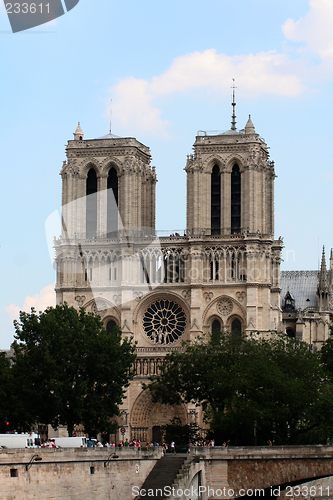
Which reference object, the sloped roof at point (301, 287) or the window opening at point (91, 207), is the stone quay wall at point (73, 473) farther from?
the sloped roof at point (301, 287)

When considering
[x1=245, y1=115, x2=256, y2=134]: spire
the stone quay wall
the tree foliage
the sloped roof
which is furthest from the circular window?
the stone quay wall

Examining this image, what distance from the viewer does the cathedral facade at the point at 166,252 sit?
8894cm

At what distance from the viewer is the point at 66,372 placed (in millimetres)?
68688

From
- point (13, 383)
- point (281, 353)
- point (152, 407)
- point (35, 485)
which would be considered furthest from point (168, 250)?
point (35, 485)

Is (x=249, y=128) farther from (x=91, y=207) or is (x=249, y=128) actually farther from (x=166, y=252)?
(x=91, y=207)

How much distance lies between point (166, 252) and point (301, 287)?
87.9ft

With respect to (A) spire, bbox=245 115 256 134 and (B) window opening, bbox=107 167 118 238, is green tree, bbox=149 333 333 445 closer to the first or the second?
(B) window opening, bbox=107 167 118 238

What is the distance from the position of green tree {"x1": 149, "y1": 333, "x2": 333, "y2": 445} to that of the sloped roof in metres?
36.9

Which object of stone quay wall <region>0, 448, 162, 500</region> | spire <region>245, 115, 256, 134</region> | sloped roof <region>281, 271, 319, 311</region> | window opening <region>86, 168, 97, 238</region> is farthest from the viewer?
sloped roof <region>281, 271, 319, 311</region>

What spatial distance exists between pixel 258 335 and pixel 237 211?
11.2 m

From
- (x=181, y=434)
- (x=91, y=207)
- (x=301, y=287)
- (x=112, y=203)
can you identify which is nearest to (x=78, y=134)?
(x=91, y=207)

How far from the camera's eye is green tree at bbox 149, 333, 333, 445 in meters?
67.1

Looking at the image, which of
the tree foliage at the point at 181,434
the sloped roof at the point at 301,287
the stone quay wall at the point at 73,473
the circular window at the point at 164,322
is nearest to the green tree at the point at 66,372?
the tree foliage at the point at 181,434

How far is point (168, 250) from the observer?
90.9 metres
